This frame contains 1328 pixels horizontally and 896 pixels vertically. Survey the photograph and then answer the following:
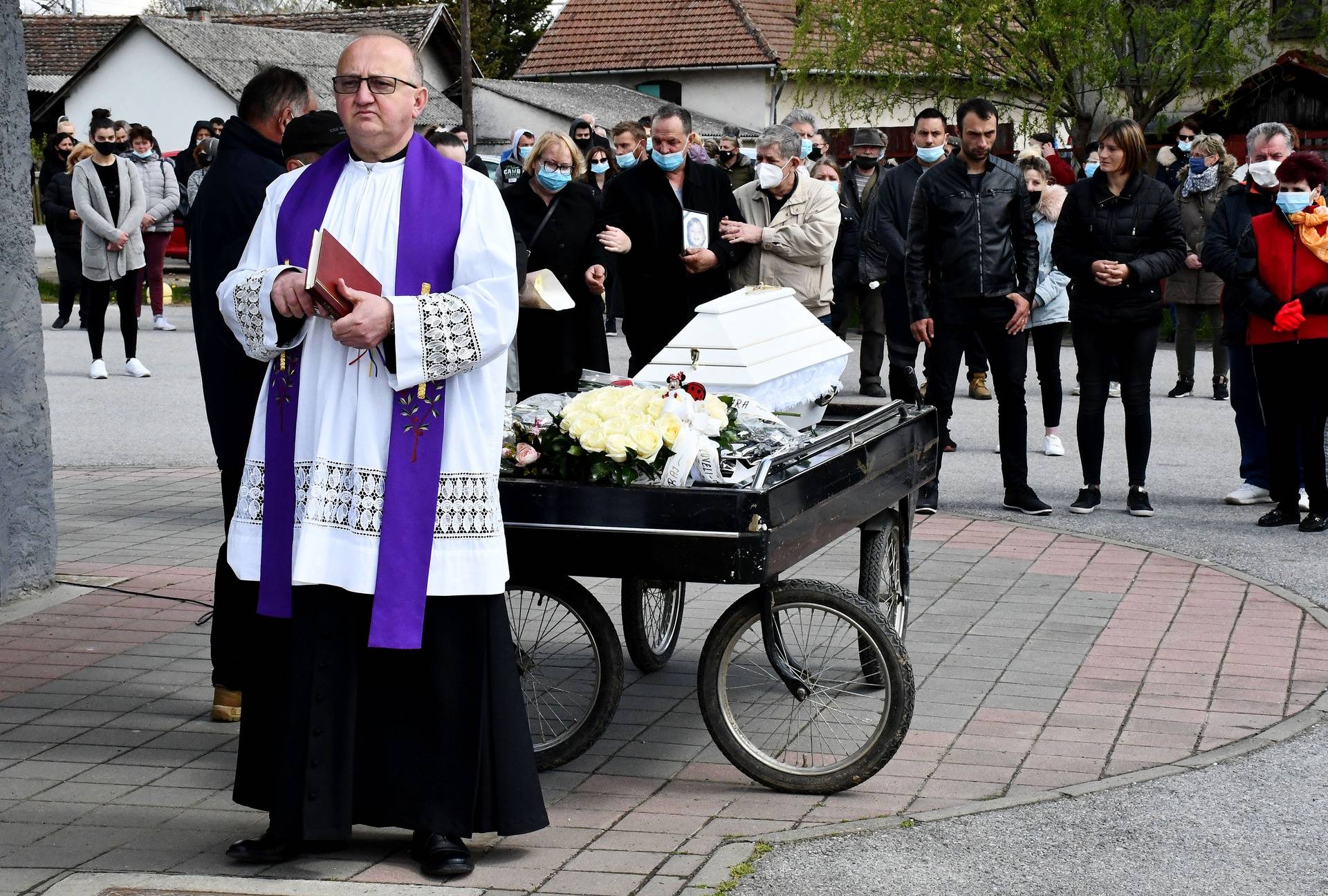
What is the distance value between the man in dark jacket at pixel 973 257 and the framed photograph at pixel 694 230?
1133 millimetres

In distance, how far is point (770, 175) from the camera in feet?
33.4

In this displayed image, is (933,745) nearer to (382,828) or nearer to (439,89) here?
(382,828)

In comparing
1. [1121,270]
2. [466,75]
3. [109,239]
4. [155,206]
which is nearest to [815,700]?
[1121,270]

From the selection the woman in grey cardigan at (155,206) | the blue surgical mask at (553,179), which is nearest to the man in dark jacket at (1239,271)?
the blue surgical mask at (553,179)

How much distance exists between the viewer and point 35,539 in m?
7.50

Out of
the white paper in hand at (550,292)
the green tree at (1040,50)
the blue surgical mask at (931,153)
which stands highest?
the green tree at (1040,50)

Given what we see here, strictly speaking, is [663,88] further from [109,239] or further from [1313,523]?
[1313,523]

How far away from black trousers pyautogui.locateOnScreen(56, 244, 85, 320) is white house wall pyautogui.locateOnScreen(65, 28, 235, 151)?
1128 inches

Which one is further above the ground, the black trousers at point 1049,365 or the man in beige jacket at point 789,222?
the man in beige jacket at point 789,222

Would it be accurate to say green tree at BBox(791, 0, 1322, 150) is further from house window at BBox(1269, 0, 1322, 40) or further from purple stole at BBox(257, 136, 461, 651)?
purple stole at BBox(257, 136, 461, 651)

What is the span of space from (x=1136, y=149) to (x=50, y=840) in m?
6.88

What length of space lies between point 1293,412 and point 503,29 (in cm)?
5337

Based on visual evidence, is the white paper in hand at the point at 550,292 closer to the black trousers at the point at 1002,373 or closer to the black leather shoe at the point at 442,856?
the black leather shoe at the point at 442,856

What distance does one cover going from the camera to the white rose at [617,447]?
4816mm
